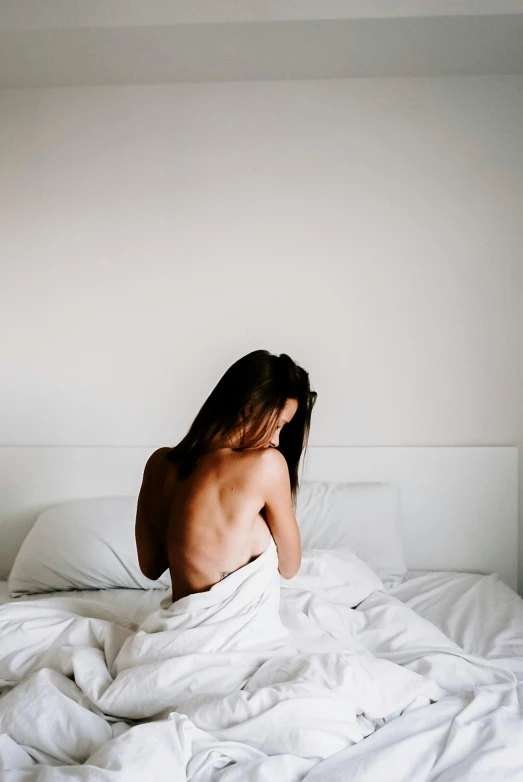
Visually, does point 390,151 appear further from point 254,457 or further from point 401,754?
point 401,754

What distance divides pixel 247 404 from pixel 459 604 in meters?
1.14

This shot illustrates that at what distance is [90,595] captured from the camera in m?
2.44

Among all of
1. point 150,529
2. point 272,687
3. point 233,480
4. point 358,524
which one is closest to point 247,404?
point 233,480

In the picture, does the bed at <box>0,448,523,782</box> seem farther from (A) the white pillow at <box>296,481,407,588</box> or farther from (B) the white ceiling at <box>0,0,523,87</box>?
(B) the white ceiling at <box>0,0,523,87</box>

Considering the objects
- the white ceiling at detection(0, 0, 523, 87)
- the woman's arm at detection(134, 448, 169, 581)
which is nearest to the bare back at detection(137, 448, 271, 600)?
the woman's arm at detection(134, 448, 169, 581)

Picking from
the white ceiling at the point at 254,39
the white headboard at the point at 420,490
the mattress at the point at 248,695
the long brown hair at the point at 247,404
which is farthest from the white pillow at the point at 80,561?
the white ceiling at the point at 254,39

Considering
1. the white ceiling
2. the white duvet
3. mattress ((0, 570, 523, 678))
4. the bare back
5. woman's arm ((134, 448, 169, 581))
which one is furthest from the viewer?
the white ceiling

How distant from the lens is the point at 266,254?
290 cm

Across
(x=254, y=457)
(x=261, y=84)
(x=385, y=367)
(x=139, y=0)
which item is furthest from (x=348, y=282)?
(x=254, y=457)

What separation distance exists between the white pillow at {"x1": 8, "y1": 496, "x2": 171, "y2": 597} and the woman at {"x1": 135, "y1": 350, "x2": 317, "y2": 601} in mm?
757

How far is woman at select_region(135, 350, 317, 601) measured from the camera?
5.32 feet

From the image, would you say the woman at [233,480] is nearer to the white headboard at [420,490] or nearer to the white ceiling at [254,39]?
the white headboard at [420,490]

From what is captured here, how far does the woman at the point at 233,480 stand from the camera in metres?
1.62

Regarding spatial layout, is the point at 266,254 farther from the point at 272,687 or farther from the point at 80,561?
the point at 272,687
